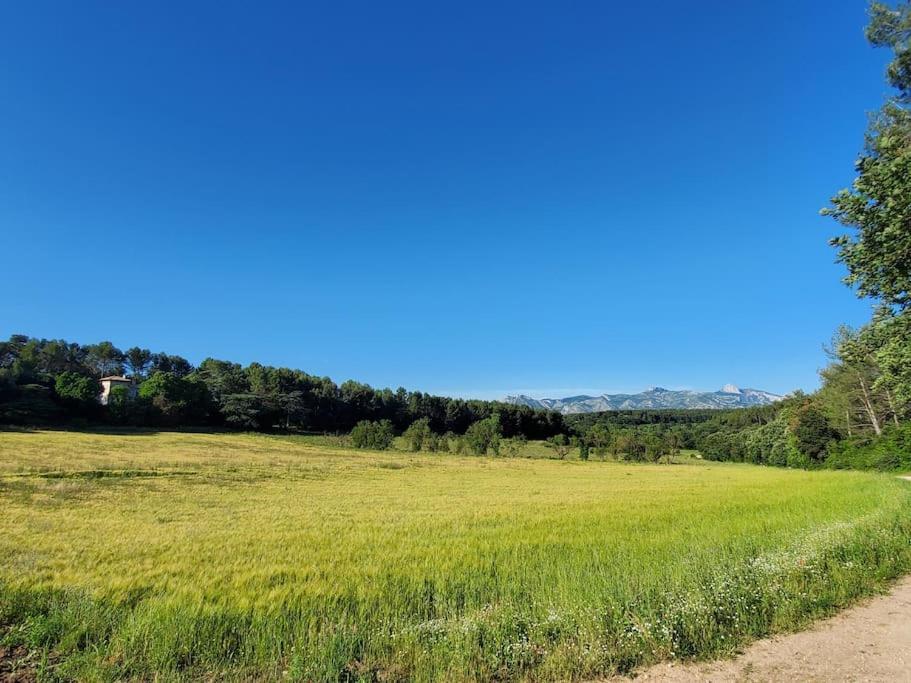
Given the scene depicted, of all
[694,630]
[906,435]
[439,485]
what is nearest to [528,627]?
[694,630]

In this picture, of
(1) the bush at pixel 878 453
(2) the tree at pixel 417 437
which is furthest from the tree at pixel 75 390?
(1) the bush at pixel 878 453

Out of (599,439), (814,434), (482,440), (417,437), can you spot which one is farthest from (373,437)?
(814,434)

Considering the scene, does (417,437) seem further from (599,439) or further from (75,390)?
(75,390)

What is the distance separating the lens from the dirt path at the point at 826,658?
17.7ft

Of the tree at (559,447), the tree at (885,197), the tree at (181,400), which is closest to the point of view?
the tree at (885,197)

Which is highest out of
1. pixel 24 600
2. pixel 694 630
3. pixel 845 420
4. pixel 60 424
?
pixel 845 420

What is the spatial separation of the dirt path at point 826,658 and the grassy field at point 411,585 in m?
0.29

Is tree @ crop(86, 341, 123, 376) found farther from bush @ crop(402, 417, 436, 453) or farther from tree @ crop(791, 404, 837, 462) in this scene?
tree @ crop(791, 404, 837, 462)

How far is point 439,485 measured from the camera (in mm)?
36000

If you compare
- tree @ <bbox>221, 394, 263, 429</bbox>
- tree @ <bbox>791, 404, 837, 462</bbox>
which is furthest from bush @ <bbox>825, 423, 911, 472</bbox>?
tree @ <bbox>221, 394, 263, 429</bbox>

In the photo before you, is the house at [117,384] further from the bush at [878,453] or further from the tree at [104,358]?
the bush at [878,453]

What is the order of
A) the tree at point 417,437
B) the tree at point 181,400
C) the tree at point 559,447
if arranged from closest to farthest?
1. the tree at point 417,437
2. the tree at point 181,400
3. the tree at point 559,447

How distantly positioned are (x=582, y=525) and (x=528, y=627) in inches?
463

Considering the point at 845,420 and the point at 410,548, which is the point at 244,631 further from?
the point at 845,420
